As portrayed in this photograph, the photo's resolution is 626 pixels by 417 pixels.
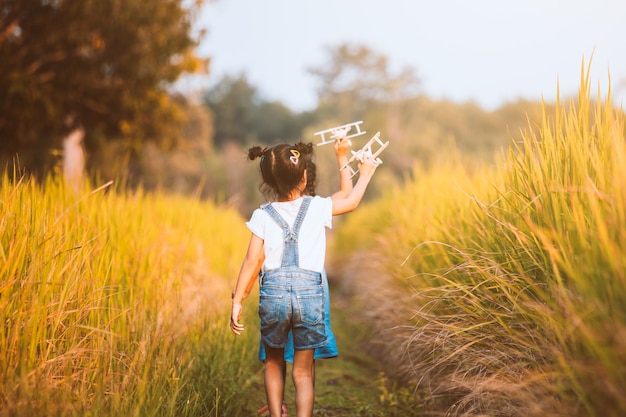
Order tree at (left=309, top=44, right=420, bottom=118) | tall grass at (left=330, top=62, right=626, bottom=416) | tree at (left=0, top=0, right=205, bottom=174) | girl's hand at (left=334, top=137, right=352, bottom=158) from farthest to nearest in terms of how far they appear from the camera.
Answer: tree at (left=309, top=44, right=420, bottom=118), tree at (left=0, top=0, right=205, bottom=174), girl's hand at (left=334, top=137, right=352, bottom=158), tall grass at (left=330, top=62, right=626, bottom=416)

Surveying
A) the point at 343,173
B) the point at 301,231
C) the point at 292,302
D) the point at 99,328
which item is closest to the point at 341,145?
the point at 343,173

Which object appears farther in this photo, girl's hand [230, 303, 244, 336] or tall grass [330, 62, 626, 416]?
girl's hand [230, 303, 244, 336]

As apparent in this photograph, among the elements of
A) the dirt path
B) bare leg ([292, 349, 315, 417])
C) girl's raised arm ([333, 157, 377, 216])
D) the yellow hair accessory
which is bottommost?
A: the dirt path

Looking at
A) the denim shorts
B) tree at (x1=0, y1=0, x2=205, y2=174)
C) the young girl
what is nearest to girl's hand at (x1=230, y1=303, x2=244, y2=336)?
the young girl

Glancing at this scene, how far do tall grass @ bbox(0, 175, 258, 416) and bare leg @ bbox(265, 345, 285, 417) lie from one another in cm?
30

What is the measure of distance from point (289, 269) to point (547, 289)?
125 cm

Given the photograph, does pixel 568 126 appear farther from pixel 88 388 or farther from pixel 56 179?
pixel 56 179

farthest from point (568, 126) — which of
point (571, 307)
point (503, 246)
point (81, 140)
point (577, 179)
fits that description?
point (81, 140)

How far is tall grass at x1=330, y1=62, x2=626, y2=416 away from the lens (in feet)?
5.37

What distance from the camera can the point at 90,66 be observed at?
980 cm

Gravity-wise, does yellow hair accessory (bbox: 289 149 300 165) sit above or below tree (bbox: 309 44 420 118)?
below

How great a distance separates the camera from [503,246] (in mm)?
2602

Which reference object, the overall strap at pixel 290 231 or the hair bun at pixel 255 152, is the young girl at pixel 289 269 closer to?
the overall strap at pixel 290 231

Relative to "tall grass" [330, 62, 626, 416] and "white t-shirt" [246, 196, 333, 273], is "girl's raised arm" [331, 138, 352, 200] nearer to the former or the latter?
"white t-shirt" [246, 196, 333, 273]
